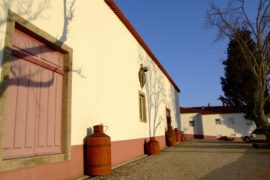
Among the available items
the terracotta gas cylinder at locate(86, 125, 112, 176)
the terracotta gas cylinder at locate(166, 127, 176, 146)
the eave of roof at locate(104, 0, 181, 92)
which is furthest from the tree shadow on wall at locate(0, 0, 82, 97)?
the terracotta gas cylinder at locate(166, 127, 176, 146)

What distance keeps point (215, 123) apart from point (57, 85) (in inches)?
1318

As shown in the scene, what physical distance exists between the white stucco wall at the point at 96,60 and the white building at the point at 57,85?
21 mm

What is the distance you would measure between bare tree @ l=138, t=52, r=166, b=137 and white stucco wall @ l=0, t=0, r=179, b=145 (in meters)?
2.20

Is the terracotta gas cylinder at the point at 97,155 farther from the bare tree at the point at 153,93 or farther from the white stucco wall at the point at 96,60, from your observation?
the bare tree at the point at 153,93

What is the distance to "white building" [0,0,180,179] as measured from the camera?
13.4ft

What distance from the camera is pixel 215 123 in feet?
116

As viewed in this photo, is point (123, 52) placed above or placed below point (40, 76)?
above

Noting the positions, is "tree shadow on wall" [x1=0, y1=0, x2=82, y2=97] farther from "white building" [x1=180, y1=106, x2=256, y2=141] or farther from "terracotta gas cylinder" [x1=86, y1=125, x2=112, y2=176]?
"white building" [x1=180, y1=106, x2=256, y2=141]

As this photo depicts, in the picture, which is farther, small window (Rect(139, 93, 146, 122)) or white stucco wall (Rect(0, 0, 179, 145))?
small window (Rect(139, 93, 146, 122))

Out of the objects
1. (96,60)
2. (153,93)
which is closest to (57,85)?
(96,60)

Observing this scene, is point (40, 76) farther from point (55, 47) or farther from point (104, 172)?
point (104, 172)

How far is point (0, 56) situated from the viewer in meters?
3.82

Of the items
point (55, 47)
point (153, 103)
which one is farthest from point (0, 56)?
point (153, 103)

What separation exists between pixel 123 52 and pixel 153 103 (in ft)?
17.5
